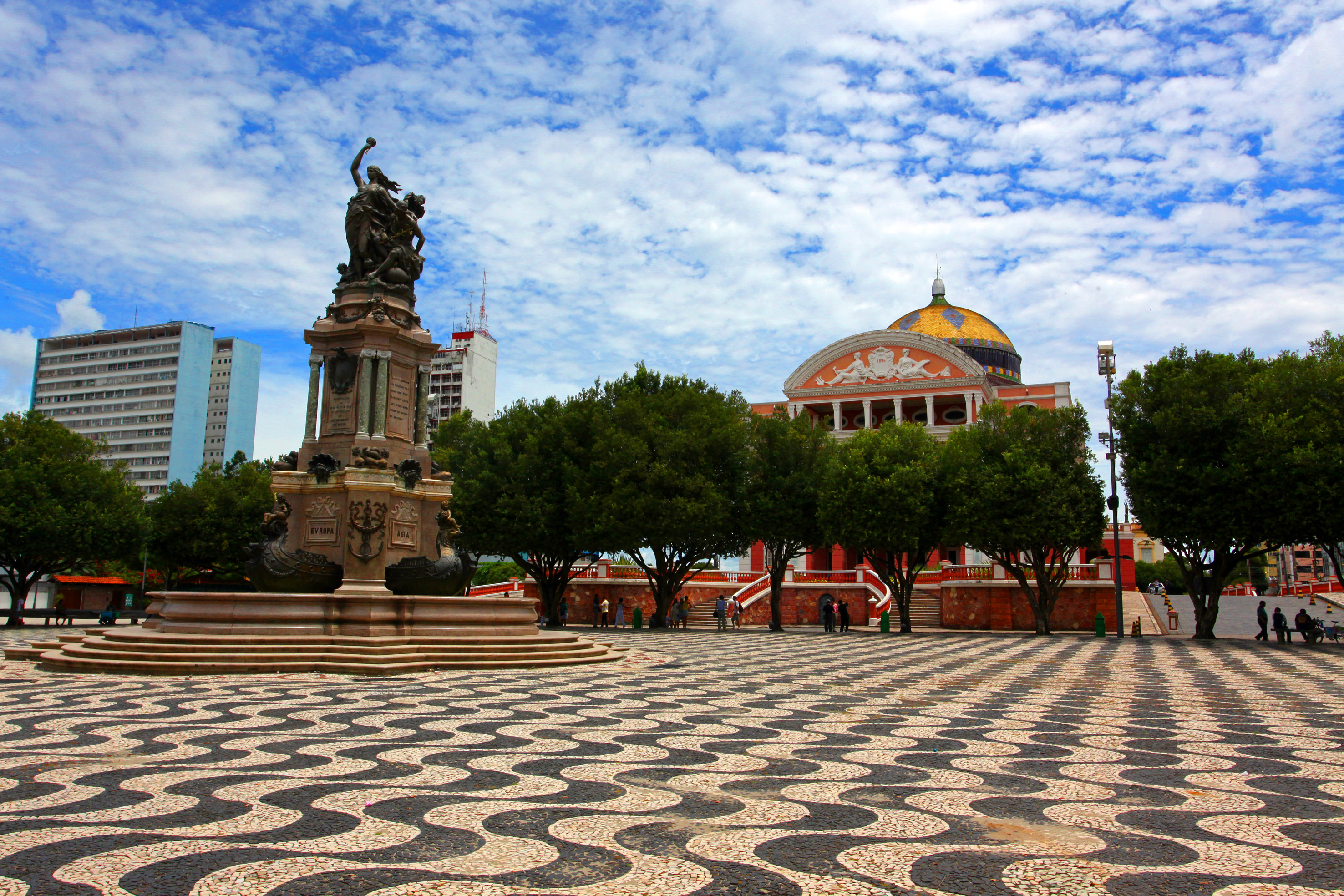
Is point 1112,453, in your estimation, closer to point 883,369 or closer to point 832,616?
point 832,616

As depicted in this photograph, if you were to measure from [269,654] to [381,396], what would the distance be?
19.3ft

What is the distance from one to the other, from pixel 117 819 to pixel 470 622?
1129cm

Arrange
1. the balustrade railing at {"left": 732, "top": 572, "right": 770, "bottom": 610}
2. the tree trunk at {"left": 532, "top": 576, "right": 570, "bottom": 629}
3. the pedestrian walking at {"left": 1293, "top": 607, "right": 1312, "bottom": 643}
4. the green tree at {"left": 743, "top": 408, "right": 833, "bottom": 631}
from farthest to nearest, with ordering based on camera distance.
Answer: the balustrade railing at {"left": 732, "top": 572, "right": 770, "bottom": 610}, the tree trunk at {"left": 532, "top": 576, "right": 570, "bottom": 629}, the green tree at {"left": 743, "top": 408, "right": 833, "bottom": 631}, the pedestrian walking at {"left": 1293, "top": 607, "right": 1312, "bottom": 643}

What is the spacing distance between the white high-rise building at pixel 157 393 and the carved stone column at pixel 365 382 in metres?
103

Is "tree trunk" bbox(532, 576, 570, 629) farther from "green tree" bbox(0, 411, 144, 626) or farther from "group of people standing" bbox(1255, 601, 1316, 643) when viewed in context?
"group of people standing" bbox(1255, 601, 1316, 643)

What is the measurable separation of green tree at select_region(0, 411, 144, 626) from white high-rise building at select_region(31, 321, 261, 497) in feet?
263

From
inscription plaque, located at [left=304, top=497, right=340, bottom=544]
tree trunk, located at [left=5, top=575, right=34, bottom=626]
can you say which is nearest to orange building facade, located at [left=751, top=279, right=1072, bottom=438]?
tree trunk, located at [left=5, top=575, right=34, bottom=626]

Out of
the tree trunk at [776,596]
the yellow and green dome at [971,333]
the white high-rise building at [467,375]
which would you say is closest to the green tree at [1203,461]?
the tree trunk at [776,596]

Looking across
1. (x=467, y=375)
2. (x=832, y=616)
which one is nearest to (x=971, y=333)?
(x=832, y=616)

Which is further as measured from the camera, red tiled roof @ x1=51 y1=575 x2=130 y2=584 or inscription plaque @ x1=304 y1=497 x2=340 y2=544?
red tiled roof @ x1=51 y1=575 x2=130 y2=584

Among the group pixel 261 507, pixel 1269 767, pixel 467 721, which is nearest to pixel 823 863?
pixel 1269 767

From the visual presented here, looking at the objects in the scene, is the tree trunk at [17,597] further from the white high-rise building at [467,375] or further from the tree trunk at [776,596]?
the white high-rise building at [467,375]

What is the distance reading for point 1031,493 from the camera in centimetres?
3219

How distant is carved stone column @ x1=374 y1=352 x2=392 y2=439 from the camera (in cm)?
1783
